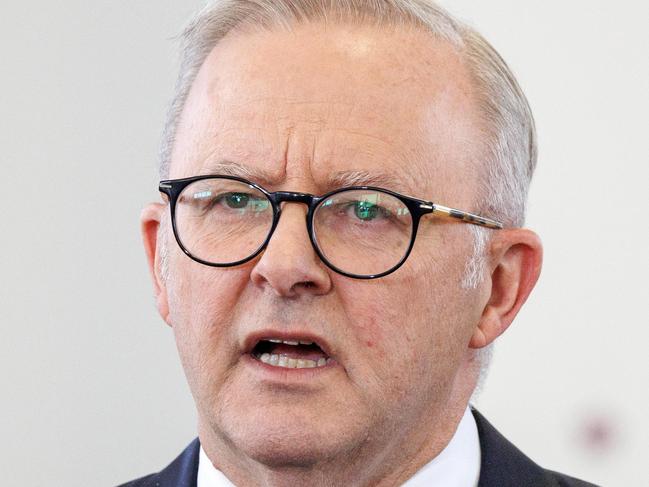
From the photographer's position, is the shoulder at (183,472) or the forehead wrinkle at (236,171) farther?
the shoulder at (183,472)

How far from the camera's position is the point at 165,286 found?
5.91ft

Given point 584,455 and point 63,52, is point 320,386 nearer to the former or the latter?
point 584,455

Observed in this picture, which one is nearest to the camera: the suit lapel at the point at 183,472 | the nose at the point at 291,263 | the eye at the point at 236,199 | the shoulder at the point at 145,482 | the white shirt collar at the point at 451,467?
the nose at the point at 291,263

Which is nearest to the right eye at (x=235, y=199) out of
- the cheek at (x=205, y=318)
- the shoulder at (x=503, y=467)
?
the cheek at (x=205, y=318)

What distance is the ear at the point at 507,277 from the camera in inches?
69.7

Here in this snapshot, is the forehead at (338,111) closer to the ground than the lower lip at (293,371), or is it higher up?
higher up

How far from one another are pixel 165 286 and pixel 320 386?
401 mm

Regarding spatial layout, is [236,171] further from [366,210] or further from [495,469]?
[495,469]

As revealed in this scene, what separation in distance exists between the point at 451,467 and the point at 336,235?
479mm

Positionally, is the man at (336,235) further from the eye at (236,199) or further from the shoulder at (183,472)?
the shoulder at (183,472)

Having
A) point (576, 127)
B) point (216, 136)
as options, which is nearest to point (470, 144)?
point (216, 136)

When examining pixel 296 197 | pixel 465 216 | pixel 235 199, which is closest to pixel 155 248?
pixel 235 199

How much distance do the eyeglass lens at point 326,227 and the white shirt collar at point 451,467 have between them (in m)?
0.38

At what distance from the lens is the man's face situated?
153 centimetres
